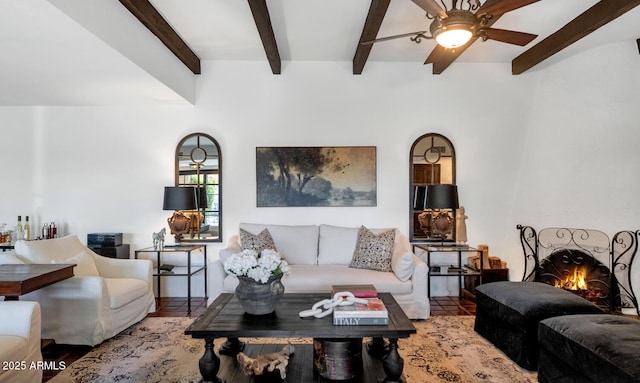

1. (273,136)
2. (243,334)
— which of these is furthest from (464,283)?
(243,334)

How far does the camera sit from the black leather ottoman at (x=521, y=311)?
2611 millimetres

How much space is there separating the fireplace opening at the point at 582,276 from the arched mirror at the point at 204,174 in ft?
13.4

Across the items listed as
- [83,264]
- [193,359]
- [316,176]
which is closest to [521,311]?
[193,359]

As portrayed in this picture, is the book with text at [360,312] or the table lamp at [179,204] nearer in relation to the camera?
the book with text at [360,312]

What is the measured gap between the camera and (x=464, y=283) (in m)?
4.61

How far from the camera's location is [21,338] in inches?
82.6

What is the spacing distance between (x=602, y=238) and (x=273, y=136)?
3.95 metres

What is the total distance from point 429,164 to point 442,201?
0.69 metres

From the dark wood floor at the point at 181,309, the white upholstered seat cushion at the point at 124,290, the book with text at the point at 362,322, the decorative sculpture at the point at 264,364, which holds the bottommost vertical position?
the dark wood floor at the point at 181,309

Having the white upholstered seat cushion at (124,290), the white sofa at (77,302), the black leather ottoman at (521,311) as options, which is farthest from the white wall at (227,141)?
the black leather ottoman at (521,311)

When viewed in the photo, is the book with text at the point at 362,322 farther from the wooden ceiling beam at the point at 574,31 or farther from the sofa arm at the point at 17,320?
the wooden ceiling beam at the point at 574,31

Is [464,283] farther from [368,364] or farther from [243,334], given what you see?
[243,334]

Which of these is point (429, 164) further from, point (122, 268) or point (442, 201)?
point (122, 268)

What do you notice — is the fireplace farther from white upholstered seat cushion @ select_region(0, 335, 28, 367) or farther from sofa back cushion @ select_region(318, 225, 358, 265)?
white upholstered seat cushion @ select_region(0, 335, 28, 367)
